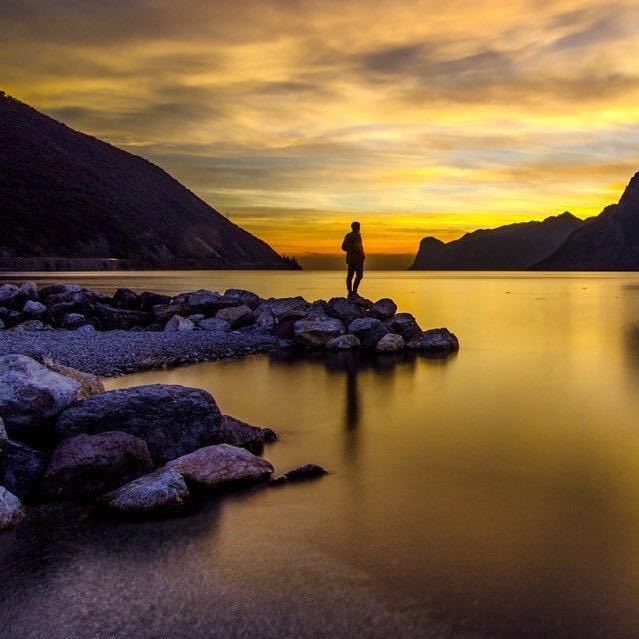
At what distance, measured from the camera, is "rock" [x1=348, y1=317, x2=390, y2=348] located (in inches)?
840

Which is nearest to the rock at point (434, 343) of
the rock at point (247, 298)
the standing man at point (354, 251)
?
the standing man at point (354, 251)

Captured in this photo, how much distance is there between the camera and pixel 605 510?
7293mm

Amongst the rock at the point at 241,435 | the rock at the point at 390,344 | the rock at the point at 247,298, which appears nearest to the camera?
the rock at the point at 241,435

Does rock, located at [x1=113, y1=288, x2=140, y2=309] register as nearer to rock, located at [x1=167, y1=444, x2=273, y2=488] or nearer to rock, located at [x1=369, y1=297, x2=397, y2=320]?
rock, located at [x1=369, y1=297, x2=397, y2=320]

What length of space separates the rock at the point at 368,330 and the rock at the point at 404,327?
1.29 feet

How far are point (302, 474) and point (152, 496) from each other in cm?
193

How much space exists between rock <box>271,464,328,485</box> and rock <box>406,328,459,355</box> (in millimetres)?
12950

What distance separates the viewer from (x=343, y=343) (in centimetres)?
2128

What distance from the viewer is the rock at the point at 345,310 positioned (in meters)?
23.0

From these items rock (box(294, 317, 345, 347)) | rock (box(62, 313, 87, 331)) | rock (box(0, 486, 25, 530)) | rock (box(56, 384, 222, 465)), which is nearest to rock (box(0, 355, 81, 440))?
rock (box(56, 384, 222, 465))

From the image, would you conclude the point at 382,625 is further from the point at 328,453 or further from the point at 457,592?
the point at 328,453

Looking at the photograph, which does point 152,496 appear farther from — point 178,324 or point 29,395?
point 178,324

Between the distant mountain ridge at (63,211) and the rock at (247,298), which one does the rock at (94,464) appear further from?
the distant mountain ridge at (63,211)

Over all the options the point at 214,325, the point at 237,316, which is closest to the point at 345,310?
→ the point at 237,316
